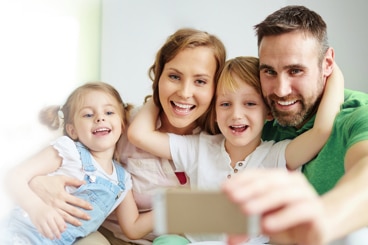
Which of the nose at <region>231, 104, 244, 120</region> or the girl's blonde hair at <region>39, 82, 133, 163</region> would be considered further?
the girl's blonde hair at <region>39, 82, 133, 163</region>

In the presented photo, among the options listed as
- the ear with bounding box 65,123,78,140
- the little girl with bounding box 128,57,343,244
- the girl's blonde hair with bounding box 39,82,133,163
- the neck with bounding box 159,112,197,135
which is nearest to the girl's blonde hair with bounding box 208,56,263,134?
the little girl with bounding box 128,57,343,244

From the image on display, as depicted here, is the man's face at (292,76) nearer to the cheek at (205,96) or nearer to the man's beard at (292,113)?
the man's beard at (292,113)

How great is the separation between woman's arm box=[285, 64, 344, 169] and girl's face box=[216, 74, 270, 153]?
0.08m

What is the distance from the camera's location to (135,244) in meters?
1.01

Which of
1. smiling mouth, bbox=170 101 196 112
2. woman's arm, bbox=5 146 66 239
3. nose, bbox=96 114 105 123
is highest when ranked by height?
smiling mouth, bbox=170 101 196 112

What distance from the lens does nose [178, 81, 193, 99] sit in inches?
37.0

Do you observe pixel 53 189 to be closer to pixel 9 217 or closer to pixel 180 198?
pixel 9 217

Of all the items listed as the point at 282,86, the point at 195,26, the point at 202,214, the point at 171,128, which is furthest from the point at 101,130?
the point at 202,214

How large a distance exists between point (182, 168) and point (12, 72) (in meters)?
0.66

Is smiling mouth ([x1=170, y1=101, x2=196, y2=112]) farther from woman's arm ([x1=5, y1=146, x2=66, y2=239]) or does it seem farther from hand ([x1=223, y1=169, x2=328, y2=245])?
hand ([x1=223, y1=169, x2=328, y2=245])

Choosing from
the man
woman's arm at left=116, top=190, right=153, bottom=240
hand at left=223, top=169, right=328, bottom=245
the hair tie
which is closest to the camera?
hand at left=223, top=169, right=328, bottom=245

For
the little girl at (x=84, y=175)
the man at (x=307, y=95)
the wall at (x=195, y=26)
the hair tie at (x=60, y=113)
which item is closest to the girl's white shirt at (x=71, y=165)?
the little girl at (x=84, y=175)

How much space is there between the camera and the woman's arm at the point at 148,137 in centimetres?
95

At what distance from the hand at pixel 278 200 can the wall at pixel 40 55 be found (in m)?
1.00
